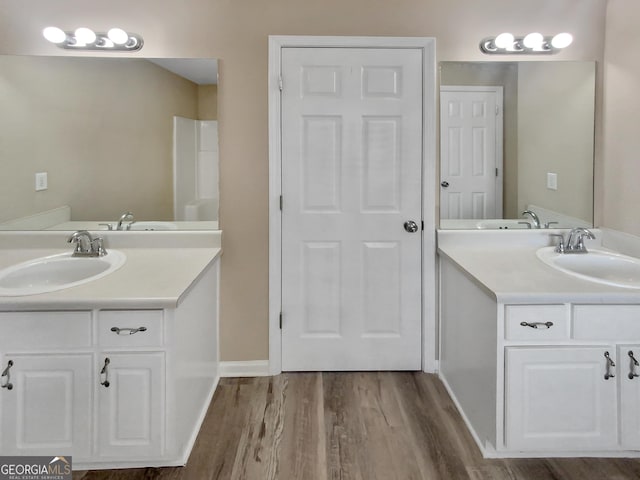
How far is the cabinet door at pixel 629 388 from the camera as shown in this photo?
2.01m

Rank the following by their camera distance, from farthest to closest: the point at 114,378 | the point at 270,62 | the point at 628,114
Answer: the point at 270,62, the point at 628,114, the point at 114,378

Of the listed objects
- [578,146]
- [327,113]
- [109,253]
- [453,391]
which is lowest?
[453,391]

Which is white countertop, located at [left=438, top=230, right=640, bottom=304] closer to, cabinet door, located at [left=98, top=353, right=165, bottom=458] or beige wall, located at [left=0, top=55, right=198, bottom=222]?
cabinet door, located at [left=98, top=353, right=165, bottom=458]

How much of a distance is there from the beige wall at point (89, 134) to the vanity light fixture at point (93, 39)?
0.24ft

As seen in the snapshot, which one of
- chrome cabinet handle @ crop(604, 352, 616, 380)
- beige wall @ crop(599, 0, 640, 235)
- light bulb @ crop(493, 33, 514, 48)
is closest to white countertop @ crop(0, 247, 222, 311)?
chrome cabinet handle @ crop(604, 352, 616, 380)

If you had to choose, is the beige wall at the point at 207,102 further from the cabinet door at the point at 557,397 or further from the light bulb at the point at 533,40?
the cabinet door at the point at 557,397

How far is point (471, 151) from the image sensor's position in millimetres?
2863

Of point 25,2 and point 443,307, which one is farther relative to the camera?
point 443,307

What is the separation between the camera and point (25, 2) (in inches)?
107

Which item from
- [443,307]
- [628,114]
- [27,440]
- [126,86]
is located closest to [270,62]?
[126,86]

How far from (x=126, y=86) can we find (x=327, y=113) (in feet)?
3.57

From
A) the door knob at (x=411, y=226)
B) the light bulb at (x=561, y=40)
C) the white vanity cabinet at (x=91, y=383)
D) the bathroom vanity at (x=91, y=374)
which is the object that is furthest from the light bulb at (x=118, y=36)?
the light bulb at (x=561, y=40)

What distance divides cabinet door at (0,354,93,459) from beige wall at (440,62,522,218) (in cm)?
225

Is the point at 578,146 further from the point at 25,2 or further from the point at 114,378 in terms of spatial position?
the point at 25,2
